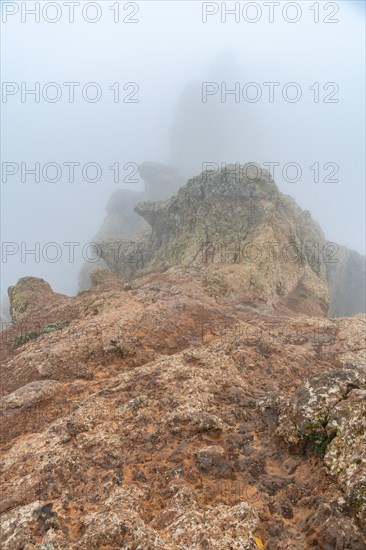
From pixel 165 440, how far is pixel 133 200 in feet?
469

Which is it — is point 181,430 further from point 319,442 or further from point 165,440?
point 319,442

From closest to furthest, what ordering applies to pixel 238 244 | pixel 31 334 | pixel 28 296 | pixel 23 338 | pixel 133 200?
pixel 23 338, pixel 31 334, pixel 28 296, pixel 238 244, pixel 133 200

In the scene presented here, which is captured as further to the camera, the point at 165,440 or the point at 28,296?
the point at 28,296

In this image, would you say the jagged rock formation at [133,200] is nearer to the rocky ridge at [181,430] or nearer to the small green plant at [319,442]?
the rocky ridge at [181,430]

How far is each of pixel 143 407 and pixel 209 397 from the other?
120 inches

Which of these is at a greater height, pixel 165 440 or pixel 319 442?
pixel 319 442

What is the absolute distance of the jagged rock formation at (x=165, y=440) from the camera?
1133cm

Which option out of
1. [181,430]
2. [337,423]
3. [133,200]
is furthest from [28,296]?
[133,200]

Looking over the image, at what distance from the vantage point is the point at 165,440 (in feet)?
51.6

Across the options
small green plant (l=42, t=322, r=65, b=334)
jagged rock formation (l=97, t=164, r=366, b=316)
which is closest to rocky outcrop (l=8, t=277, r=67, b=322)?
small green plant (l=42, t=322, r=65, b=334)

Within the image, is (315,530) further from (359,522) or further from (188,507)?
(188,507)

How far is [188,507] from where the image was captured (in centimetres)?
1223

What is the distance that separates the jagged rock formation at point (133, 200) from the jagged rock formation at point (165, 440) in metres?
94.7

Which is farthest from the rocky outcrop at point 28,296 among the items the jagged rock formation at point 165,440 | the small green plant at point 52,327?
the jagged rock formation at point 165,440
